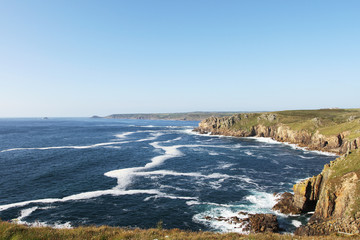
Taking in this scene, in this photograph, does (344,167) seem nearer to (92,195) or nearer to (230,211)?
(230,211)

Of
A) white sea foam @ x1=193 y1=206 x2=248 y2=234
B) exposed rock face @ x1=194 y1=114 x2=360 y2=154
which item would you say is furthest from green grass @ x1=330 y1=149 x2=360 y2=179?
exposed rock face @ x1=194 y1=114 x2=360 y2=154

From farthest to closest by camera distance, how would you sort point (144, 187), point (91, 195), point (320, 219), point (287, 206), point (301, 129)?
1. point (301, 129)
2. point (144, 187)
3. point (91, 195)
4. point (287, 206)
5. point (320, 219)

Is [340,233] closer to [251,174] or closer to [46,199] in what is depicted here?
[251,174]

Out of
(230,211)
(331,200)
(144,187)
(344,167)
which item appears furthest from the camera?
(144,187)

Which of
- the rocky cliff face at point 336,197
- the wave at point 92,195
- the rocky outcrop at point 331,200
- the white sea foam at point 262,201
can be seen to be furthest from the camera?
the wave at point 92,195

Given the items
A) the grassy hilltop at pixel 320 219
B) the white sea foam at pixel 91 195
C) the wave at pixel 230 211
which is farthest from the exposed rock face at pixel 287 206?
the white sea foam at pixel 91 195

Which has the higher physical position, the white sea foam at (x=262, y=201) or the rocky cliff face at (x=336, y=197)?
the rocky cliff face at (x=336, y=197)

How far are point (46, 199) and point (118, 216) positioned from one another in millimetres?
16845

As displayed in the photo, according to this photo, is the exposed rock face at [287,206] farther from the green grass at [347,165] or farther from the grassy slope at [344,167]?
the green grass at [347,165]

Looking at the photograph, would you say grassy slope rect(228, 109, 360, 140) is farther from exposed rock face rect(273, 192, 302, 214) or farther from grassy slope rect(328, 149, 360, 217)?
exposed rock face rect(273, 192, 302, 214)

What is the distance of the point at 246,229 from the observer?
29.3 m

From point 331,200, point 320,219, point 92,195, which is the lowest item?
point 92,195

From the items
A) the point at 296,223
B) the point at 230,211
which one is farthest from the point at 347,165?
the point at 230,211

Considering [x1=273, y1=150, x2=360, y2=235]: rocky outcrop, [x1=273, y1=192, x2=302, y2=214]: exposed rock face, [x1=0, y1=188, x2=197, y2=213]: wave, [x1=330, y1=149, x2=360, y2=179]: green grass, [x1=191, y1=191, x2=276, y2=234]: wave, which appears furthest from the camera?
[x1=0, y1=188, x2=197, y2=213]: wave
